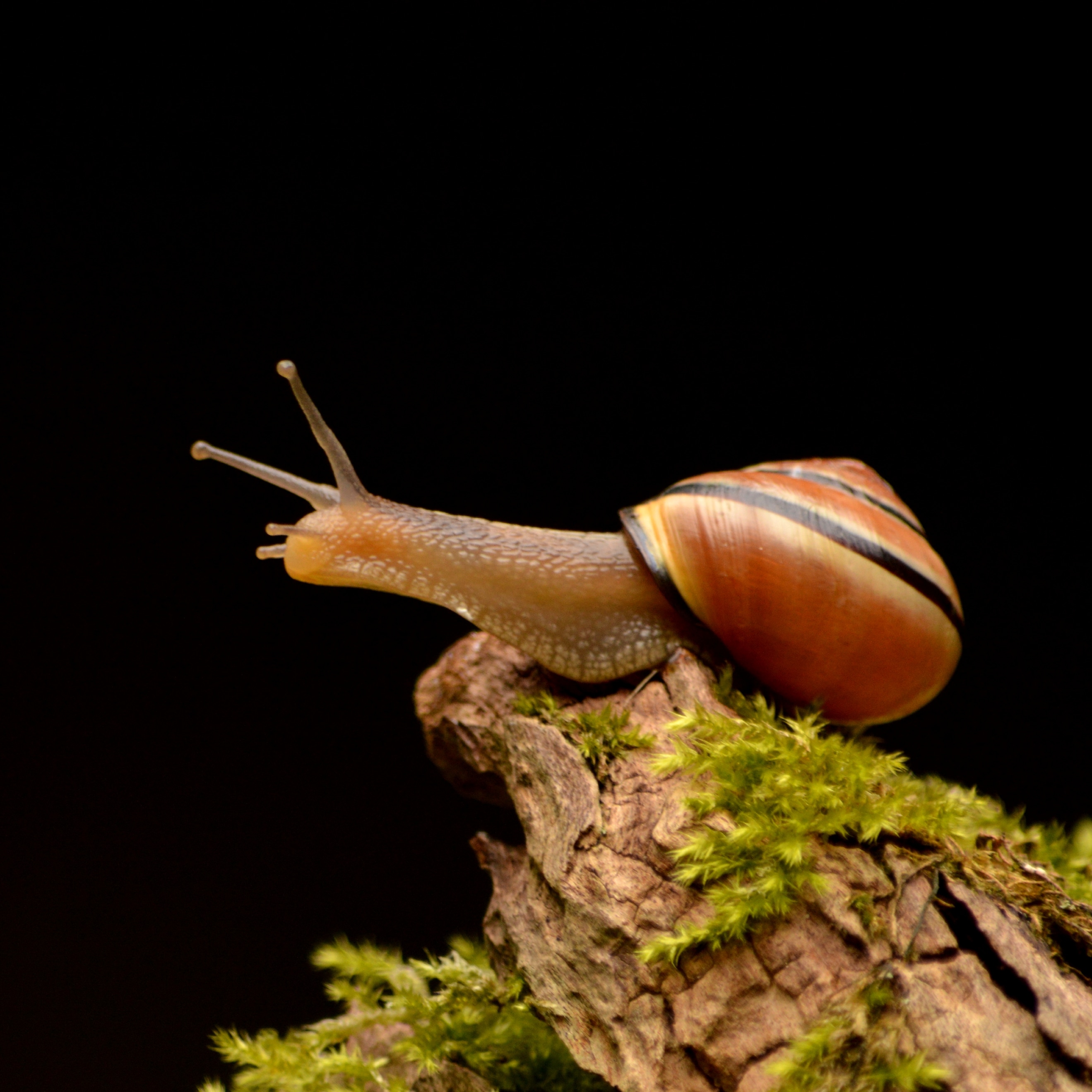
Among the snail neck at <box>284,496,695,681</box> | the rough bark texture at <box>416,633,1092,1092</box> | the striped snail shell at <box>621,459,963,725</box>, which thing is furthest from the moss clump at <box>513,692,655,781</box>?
the striped snail shell at <box>621,459,963,725</box>

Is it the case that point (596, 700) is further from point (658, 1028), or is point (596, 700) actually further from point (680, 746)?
point (658, 1028)

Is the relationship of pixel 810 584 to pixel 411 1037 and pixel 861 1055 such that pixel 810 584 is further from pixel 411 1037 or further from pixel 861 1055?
pixel 411 1037

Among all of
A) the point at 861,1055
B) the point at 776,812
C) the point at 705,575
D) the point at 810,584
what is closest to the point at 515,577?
the point at 705,575

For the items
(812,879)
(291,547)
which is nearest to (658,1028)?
(812,879)

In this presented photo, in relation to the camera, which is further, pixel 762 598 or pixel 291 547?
pixel 291 547

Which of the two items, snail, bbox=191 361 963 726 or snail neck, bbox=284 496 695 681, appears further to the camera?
snail neck, bbox=284 496 695 681

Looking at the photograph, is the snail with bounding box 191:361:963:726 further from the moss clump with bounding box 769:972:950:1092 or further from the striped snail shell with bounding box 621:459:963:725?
the moss clump with bounding box 769:972:950:1092

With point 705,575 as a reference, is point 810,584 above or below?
below
